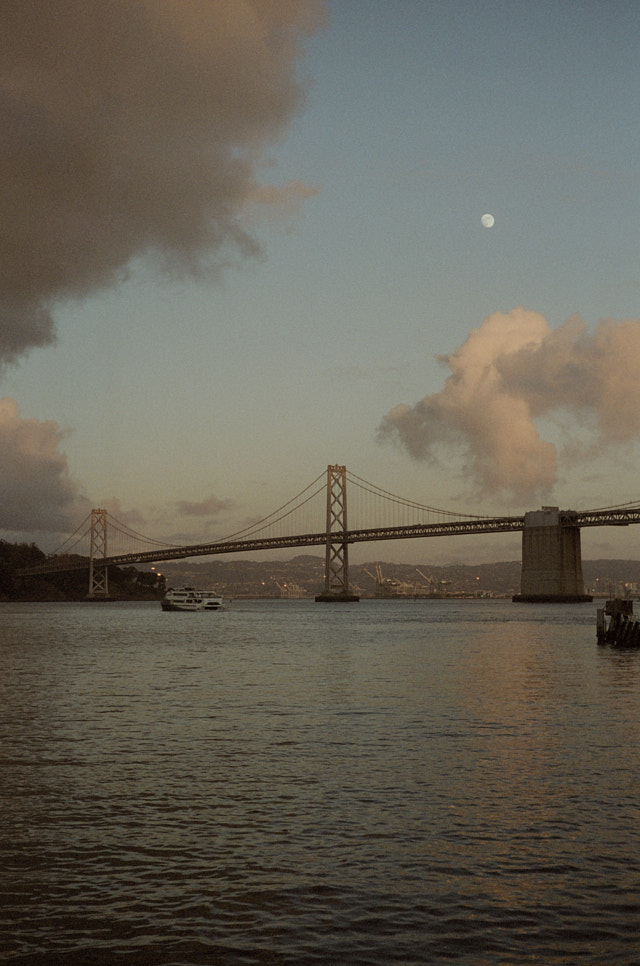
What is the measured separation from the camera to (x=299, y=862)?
33.3 feet

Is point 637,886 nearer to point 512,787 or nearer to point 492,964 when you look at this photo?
point 492,964

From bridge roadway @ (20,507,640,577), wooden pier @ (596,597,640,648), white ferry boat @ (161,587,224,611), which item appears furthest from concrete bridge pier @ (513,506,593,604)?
wooden pier @ (596,597,640,648)

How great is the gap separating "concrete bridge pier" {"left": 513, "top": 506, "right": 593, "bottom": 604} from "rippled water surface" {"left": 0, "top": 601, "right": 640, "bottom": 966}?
106 m

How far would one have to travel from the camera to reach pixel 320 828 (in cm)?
1150

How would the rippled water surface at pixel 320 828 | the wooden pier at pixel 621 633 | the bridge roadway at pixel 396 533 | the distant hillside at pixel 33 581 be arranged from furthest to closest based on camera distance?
the distant hillside at pixel 33 581, the bridge roadway at pixel 396 533, the wooden pier at pixel 621 633, the rippled water surface at pixel 320 828

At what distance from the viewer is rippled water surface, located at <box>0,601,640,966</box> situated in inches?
319

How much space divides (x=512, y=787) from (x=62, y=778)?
21.9 feet

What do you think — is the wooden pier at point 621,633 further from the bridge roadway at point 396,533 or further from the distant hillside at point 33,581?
the distant hillside at point 33,581

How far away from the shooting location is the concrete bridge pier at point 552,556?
424 ft

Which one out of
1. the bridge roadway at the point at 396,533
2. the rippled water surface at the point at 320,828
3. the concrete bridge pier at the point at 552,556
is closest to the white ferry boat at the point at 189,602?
the bridge roadway at the point at 396,533

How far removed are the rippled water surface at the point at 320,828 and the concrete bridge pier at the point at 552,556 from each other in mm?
105642

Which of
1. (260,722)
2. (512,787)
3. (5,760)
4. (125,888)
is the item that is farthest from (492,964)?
(260,722)

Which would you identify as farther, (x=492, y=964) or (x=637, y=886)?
(x=637, y=886)

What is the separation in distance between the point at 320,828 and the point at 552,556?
404 ft
